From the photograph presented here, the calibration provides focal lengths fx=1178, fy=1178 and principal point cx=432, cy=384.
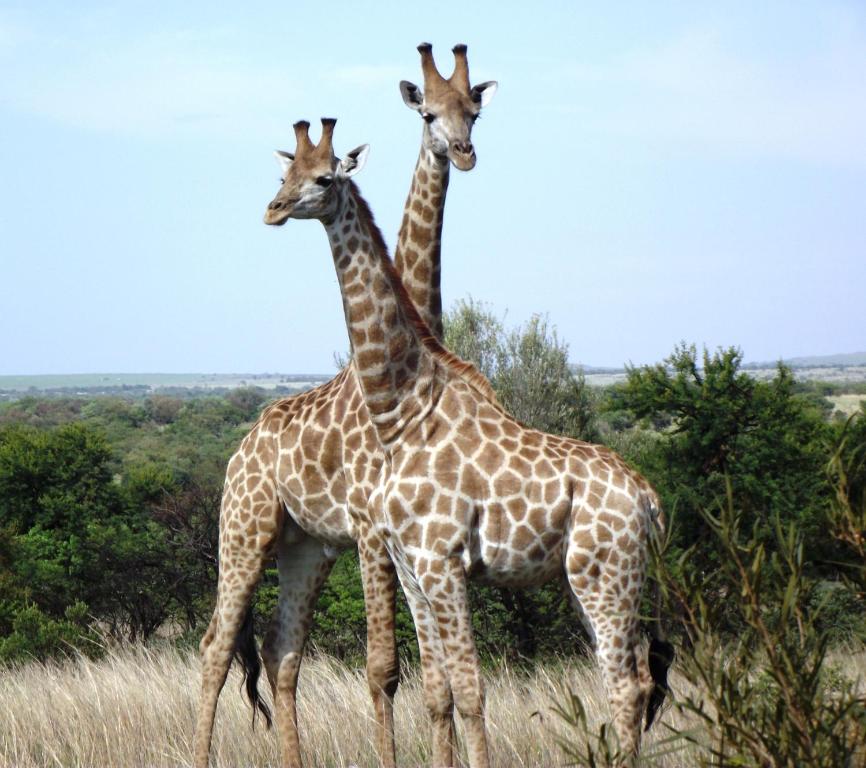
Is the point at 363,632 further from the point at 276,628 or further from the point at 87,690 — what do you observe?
the point at 276,628

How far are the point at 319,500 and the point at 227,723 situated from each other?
2651 mm

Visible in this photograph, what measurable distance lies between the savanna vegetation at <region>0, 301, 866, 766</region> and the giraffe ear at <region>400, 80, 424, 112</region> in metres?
3.14

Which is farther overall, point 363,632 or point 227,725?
point 363,632

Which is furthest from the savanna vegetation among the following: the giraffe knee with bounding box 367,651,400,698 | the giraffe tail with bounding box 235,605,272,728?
the giraffe knee with bounding box 367,651,400,698

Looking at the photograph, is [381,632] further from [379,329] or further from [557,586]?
[557,586]

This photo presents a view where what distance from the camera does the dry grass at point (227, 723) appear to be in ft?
26.5

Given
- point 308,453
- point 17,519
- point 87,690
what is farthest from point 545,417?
point 308,453

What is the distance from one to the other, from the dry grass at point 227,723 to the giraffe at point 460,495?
132 cm

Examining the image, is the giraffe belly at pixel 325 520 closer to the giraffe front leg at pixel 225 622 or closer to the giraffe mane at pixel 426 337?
the giraffe front leg at pixel 225 622

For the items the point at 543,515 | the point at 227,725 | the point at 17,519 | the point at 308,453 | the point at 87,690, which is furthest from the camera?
the point at 17,519

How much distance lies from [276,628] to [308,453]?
53.9 inches

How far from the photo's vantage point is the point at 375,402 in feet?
21.2

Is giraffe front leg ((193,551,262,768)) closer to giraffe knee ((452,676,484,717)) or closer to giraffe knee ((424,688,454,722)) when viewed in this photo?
giraffe knee ((424,688,454,722))

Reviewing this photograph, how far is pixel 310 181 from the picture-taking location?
6.41m
